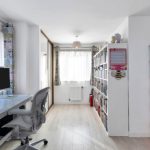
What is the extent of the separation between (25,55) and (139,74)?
2.47 metres

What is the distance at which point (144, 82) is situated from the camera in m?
3.87

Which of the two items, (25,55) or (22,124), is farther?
(25,55)

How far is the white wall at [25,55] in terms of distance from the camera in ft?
14.2

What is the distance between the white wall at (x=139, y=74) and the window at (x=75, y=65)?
3.78 metres

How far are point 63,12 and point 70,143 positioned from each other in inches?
94.5

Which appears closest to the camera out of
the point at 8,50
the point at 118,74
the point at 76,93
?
the point at 118,74

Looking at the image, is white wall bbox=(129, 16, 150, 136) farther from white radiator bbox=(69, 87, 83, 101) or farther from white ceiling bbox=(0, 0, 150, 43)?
white radiator bbox=(69, 87, 83, 101)

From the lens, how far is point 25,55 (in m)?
4.36

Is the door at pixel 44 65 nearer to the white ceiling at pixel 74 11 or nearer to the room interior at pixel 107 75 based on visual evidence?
the room interior at pixel 107 75

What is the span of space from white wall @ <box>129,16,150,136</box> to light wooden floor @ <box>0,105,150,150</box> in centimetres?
37

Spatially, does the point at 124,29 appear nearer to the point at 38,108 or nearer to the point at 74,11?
the point at 74,11

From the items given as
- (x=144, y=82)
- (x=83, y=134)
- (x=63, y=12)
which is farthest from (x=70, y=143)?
(x=63, y=12)

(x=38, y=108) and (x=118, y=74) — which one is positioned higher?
(x=118, y=74)

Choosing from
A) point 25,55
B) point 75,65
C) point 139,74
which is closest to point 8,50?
point 25,55
